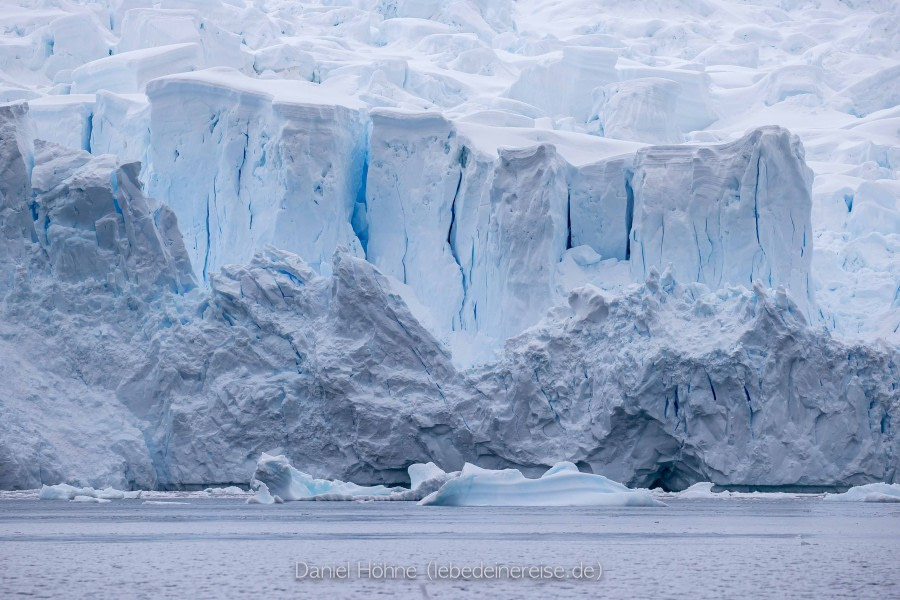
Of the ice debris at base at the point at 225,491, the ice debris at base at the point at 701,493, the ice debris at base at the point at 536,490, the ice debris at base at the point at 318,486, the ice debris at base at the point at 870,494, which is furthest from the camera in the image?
the ice debris at base at the point at 225,491

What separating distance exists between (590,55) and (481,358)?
13.2m

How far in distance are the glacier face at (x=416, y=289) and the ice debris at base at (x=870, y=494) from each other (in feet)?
0.97

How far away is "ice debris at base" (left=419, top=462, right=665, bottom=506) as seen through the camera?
12961 millimetres

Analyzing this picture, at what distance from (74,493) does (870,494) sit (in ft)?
28.6

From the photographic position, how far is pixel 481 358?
17578mm

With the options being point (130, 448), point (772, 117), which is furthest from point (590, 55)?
point (130, 448)

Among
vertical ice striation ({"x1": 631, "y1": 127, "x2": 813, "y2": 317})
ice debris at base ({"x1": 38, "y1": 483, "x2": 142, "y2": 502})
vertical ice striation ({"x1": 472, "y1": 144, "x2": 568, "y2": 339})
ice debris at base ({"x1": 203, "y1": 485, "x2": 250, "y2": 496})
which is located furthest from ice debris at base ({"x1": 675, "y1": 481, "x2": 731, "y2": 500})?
ice debris at base ({"x1": 38, "y1": 483, "x2": 142, "y2": 502})

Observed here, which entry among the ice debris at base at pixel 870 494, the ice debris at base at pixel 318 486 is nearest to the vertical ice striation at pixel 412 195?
the ice debris at base at pixel 318 486

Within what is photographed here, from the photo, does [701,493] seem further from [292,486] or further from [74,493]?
[74,493]

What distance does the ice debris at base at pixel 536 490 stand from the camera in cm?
1296

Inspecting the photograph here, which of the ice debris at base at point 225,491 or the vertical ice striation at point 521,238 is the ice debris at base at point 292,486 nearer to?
the ice debris at base at point 225,491

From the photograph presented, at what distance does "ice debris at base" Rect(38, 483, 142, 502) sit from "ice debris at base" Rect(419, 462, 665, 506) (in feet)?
10.8

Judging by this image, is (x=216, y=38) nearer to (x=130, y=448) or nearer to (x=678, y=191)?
(x=678, y=191)

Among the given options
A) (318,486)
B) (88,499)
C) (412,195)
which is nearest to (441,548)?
(318,486)
